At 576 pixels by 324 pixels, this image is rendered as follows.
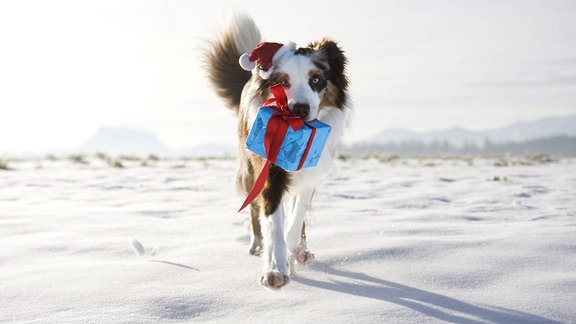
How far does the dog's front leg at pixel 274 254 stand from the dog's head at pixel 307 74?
1.94ft

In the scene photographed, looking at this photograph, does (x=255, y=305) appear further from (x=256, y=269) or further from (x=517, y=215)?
(x=517, y=215)

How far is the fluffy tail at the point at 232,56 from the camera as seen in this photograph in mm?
5098

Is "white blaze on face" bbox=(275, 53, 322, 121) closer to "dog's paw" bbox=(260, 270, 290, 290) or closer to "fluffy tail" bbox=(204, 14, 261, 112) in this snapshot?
"dog's paw" bbox=(260, 270, 290, 290)

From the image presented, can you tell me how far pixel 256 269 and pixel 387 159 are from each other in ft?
32.7

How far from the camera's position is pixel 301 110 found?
2957 millimetres

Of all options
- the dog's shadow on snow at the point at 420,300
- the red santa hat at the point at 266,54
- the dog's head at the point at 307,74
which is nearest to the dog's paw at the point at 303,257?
the dog's shadow on snow at the point at 420,300

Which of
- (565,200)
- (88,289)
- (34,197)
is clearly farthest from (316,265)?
(34,197)

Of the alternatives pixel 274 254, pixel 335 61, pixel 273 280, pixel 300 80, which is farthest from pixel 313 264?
pixel 335 61

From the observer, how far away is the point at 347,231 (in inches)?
155

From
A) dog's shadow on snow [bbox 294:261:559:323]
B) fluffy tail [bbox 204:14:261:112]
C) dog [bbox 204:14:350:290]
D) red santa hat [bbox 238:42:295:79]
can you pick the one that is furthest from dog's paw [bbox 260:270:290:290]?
fluffy tail [bbox 204:14:261:112]

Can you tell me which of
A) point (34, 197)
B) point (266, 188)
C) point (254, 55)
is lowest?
point (34, 197)

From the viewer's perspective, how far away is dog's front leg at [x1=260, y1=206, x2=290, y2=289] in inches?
105

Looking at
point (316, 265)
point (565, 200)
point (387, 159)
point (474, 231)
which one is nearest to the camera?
point (316, 265)

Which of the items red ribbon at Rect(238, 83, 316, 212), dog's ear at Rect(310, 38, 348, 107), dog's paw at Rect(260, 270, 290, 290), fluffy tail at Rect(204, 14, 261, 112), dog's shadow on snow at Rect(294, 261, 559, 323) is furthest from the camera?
fluffy tail at Rect(204, 14, 261, 112)
